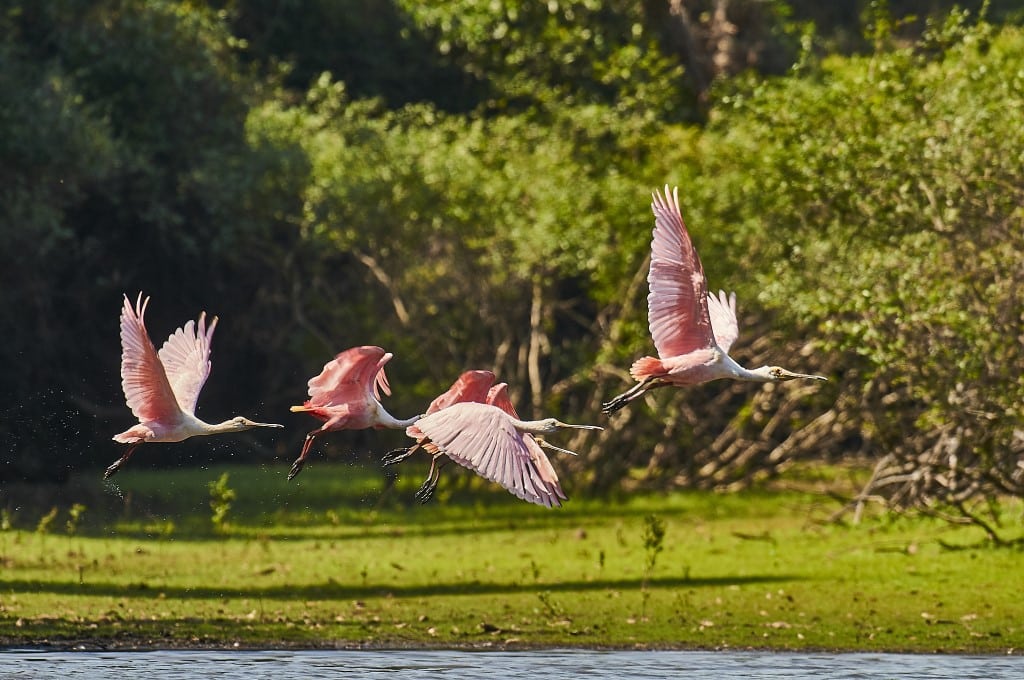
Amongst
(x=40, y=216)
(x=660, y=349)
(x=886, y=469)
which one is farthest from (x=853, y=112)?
(x=40, y=216)

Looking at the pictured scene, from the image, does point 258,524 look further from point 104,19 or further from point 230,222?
point 104,19

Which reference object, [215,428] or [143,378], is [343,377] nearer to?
[215,428]

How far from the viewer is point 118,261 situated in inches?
1217

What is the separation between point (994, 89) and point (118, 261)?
51.2 ft

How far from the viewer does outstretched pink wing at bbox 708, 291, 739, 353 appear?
1322 centimetres

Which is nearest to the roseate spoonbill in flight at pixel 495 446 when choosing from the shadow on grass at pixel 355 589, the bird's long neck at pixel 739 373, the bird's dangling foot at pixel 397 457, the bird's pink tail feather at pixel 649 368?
the bird's dangling foot at pixel 397 457

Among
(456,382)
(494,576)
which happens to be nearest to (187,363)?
(456,382)

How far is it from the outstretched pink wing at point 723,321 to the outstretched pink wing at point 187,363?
134 inches

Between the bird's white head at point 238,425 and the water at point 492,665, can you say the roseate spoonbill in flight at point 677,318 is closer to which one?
the bird's white head at point 238,425

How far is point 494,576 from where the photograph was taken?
2012cm

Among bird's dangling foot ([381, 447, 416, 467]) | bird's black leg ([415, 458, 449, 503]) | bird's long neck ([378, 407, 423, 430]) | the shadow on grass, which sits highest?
bird's long neck ([378, 407, 423, 430])

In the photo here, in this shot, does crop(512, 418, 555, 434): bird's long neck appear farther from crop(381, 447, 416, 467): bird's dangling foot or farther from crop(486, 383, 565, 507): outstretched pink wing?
crop(381, 447, 416, 467): bird's dangling foot

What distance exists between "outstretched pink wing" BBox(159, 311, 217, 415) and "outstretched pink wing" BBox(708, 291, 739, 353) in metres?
3.41

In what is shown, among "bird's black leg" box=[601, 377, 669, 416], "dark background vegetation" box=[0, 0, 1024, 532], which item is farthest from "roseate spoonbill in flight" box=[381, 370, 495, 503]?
"dark background vegetation" box=[0, 0, 1024, 532]
